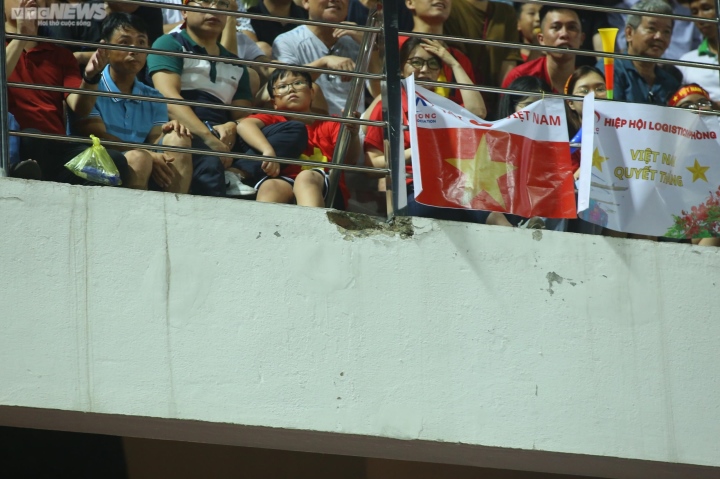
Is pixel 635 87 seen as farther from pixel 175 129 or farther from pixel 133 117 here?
pixel 133 117

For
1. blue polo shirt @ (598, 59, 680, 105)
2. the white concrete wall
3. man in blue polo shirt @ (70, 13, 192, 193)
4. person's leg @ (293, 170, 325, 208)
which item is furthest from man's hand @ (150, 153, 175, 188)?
blue polo shirt @ (598, 59, 680, 105)

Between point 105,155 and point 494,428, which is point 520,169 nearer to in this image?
point 494,428

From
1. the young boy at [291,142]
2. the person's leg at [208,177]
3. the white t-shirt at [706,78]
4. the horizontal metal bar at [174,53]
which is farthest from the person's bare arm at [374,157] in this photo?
the white t-shirt at [706,78]

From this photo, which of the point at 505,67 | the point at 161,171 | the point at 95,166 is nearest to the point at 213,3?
the point at 161,171

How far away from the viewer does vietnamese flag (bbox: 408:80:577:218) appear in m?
3.85

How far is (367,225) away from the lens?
3725 millimetres

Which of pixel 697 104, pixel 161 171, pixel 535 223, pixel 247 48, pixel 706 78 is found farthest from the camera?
pixel 706 78

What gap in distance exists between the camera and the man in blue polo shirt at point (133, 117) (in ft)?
14.2

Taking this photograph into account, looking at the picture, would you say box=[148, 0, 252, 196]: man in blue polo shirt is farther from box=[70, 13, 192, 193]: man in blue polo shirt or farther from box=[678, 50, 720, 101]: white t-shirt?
box=[678, 50, 720, 101]: white t-shirt

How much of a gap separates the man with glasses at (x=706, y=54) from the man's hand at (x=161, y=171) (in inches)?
142

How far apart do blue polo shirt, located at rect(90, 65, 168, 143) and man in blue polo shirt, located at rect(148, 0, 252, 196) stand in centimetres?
9

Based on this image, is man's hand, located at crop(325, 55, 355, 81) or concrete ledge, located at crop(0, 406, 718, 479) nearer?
concrete ledge, located at crop(0, 406, 718, 479)

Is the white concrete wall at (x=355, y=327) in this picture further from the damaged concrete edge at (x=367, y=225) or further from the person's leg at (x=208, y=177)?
the person's leg at (x=208, y=177)

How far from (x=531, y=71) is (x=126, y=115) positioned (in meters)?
2.43
